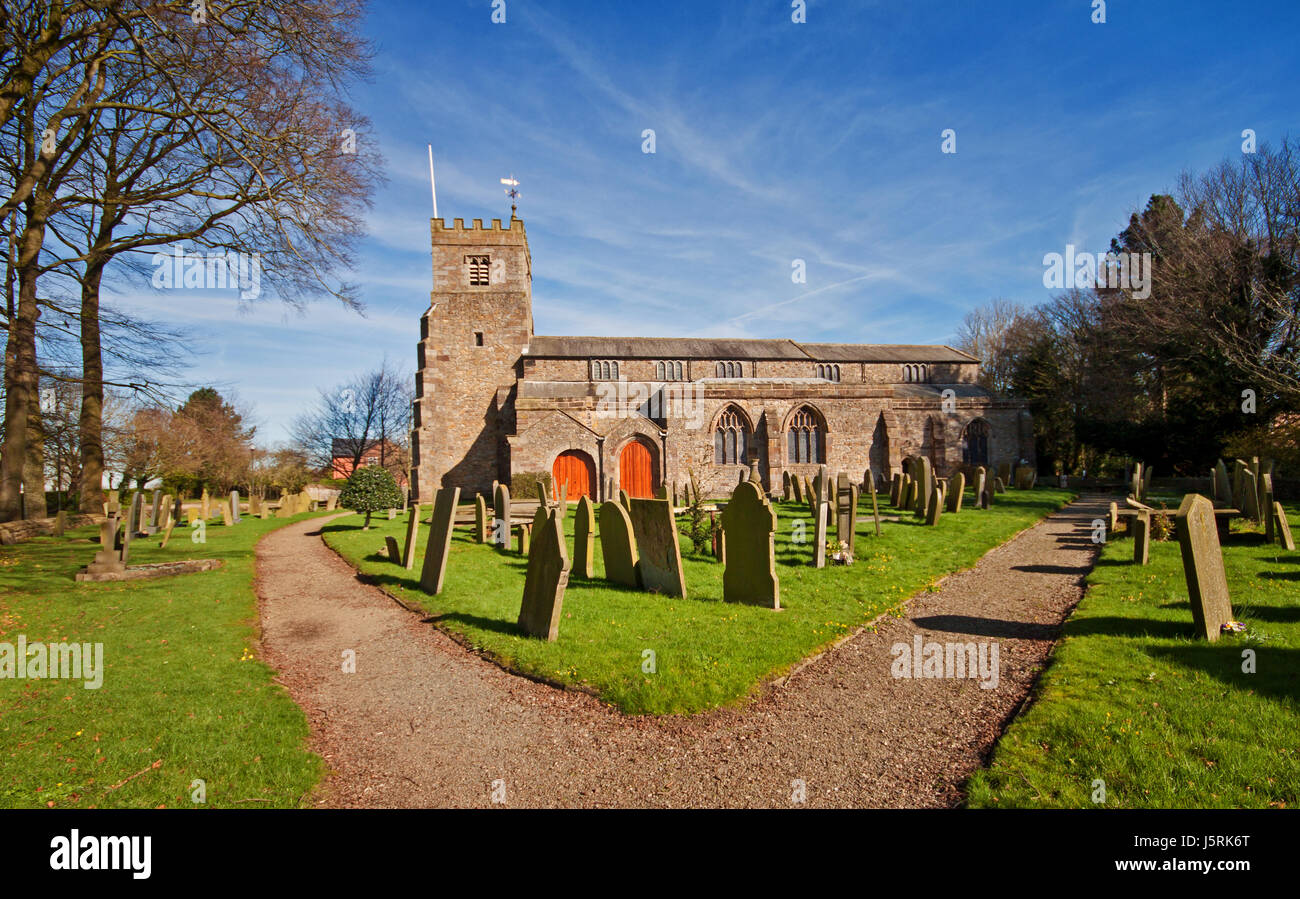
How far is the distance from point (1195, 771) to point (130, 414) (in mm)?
43172

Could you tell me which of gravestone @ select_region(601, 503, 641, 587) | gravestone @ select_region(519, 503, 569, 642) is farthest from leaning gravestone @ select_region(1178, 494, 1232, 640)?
gravestone @ select_region(601, 503, 641, 587)

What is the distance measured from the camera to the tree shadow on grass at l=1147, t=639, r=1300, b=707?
14.0ft

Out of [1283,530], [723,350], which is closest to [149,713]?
[1283,530]

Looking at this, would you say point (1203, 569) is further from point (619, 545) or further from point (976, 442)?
point (976, 442)

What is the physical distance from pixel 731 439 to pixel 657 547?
708 inches

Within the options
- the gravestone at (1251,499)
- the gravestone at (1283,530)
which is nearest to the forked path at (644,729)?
the gravestone at (1283,530)

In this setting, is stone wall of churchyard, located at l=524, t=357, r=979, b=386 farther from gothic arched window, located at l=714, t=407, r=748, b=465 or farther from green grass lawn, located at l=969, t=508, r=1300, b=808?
green grass lawn, located at l=969, t=508, r=1300, b=808

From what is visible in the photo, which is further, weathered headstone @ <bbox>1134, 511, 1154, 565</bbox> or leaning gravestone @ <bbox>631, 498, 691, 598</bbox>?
weathered headstone @ <bbox>1134, 511, 1154, 565</bbox>

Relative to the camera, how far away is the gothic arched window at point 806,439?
2606 cm

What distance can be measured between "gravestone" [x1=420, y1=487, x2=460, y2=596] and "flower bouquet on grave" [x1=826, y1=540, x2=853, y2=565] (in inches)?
246

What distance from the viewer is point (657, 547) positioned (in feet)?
26.6
